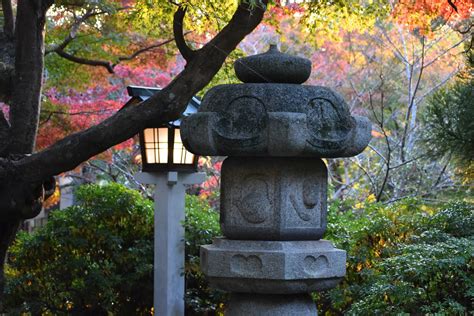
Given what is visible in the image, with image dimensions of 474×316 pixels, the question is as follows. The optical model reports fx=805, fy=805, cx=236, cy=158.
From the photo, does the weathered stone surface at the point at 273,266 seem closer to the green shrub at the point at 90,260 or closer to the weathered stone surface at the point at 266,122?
the weathered stone surface at the point at 266,122

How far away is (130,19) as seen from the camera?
9.34 meters

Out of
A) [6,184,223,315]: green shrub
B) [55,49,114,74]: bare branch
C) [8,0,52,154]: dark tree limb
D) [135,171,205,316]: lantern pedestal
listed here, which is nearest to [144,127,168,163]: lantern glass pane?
[135,171,205,316]: lantern pedestal

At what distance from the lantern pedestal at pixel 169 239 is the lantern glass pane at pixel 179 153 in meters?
0.13

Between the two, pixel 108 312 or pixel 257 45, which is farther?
pixel 257 45

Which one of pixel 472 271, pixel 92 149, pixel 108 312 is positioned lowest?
pixel 108 312

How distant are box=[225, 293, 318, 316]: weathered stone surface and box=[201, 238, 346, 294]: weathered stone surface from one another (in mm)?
119

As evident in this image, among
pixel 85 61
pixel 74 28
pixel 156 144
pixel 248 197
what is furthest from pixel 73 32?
pixel 248 197

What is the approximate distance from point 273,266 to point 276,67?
1302 mm

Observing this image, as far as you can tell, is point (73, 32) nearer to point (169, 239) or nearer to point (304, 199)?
point (169, 239)

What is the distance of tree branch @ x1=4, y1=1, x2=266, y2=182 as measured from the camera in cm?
660

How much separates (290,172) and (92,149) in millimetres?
2046

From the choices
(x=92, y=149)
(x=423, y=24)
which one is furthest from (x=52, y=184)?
(x=423, y=24)

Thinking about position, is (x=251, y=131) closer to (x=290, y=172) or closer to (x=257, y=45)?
(x=290, y=172)

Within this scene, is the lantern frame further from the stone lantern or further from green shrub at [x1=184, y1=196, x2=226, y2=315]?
the stone lantern
